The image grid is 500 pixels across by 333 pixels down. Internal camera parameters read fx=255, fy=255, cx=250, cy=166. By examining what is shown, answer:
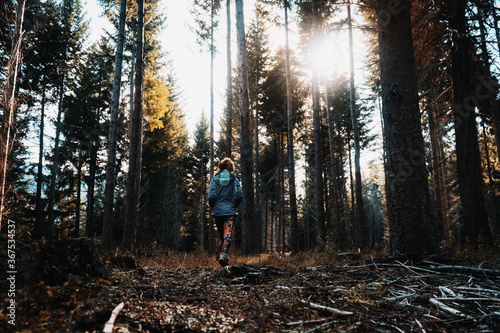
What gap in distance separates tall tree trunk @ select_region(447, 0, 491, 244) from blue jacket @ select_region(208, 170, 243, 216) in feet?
19.6

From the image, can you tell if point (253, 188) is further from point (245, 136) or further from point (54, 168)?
point (54, 168)

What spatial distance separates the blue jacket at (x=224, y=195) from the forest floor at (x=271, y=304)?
→ 2.07 m

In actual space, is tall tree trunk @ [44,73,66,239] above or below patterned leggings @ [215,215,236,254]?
above

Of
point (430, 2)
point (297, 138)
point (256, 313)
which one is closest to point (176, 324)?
point (256, 313)

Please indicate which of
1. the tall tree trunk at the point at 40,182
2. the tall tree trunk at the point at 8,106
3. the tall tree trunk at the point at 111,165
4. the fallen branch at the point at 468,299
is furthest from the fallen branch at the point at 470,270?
the tall tree trunk at the point at 40,182

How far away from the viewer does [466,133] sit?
22.1 feet

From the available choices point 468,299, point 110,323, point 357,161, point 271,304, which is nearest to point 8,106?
point 110,323

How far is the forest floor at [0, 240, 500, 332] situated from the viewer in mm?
1733

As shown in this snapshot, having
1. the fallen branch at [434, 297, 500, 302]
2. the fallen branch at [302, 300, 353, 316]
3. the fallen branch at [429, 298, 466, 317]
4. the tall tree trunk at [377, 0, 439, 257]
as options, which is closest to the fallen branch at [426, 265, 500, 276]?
the tall tree trunk at [377, 0, 439, 257]

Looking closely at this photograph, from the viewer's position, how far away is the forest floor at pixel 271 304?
5.69ft

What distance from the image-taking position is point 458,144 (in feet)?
22.5

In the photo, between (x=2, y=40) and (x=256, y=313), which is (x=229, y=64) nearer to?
(x=2, y=40)

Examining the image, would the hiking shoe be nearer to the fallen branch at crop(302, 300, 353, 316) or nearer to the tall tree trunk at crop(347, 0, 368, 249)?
the fallen branch at crop(302, 300, 353, 316)

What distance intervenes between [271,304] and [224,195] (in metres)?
3.26
